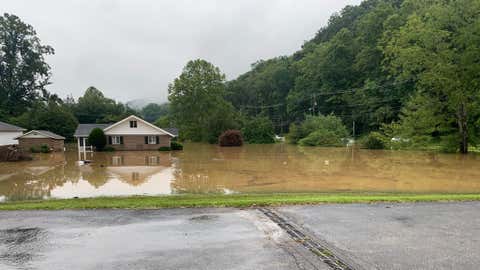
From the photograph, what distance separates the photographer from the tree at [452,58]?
3041 centimetres

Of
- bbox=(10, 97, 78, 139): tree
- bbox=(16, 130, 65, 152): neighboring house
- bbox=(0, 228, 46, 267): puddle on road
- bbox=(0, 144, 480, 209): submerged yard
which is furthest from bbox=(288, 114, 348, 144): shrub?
bbox=(0, 228, 46, 267): puddle on road

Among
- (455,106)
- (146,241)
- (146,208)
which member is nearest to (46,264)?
(146,241)

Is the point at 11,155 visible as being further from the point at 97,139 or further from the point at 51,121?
the point at 51,121

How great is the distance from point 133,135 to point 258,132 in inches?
997

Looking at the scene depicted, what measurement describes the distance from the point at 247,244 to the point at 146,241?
5.89ft

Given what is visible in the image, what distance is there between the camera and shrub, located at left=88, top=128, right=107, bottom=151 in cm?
3928

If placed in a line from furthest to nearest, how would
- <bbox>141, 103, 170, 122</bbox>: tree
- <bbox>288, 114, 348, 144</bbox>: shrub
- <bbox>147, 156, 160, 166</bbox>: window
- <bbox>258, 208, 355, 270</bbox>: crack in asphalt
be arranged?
1. <bbox>141, 103, 170, 122</bbox>: tree
2. <bbox>288, 114, 348, 144</bbox>: shrub
3. <bbox>147, 156, 160, 166</bbox>: window
4. <bbox>258, 208, 355, 270</bbox>: crack in asphalt

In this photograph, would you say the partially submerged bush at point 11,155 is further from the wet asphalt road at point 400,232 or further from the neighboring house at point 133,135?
the wet asphalt road at point 400,232

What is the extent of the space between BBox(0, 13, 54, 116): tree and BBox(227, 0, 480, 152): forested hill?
56.3m

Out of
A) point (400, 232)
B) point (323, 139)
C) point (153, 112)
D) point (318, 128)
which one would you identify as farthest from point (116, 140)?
point (153, 112)

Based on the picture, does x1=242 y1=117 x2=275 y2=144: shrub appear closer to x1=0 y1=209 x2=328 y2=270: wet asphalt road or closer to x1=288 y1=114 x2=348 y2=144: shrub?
x1=288 y1=114 x2=348 y2=144: shrub

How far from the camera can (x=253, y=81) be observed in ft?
357

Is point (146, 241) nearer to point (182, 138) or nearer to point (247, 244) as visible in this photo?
point (247, 244)

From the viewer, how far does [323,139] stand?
164ft
